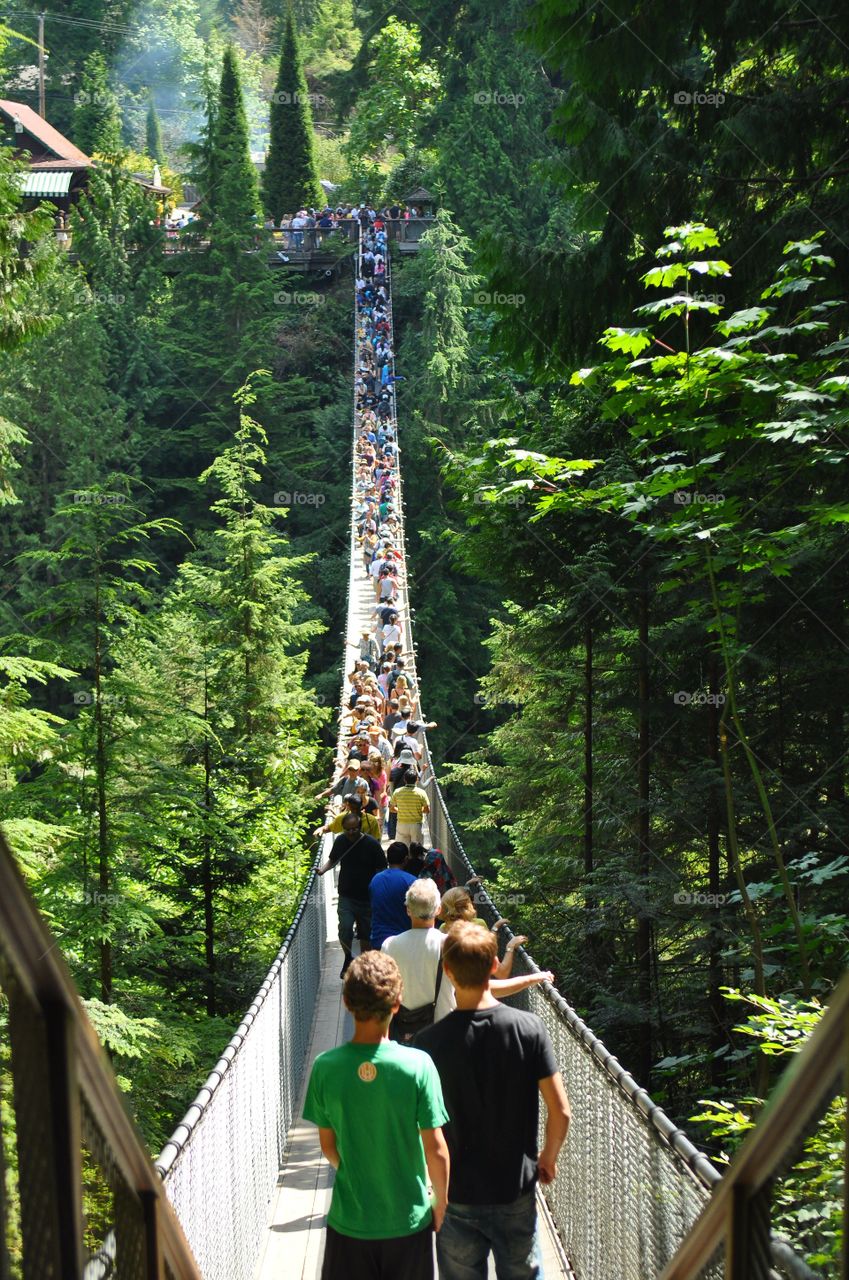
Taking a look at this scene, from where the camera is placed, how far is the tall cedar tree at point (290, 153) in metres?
55.1

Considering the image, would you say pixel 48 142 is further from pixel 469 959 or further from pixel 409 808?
pixel 469 959

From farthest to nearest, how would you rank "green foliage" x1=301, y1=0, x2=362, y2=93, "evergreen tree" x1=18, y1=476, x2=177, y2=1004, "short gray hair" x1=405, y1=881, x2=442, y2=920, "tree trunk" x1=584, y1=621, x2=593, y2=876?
1. "green foliage" x1=301, y1=0, x2=362, y2=93
2. "tree trunk" x1=584, y1=621, x2=593, y2=876
3. "evergreen tree" x1=18, y1=476, x2=177, y2=1004
4. "short gray hair" x1=405, y1=881, x2=442, y2=920

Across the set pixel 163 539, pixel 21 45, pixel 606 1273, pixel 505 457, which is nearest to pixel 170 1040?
pixel 505 457

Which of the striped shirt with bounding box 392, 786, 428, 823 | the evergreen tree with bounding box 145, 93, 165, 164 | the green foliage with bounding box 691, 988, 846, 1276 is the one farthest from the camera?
the evergreen tree with bounding box 145, 93, 165, 164

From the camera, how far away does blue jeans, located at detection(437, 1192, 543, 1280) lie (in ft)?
9.58

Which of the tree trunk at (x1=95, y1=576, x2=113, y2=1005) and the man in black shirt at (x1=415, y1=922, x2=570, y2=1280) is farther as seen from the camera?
the tree trunk at (x1=95, y1=576, x2=113, y2=1005)

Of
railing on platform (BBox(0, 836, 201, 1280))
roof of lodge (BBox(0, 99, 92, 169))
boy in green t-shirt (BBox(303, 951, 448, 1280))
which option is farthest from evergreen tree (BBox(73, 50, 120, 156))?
railing on platform (BBox(0, 836, 201, 1280))

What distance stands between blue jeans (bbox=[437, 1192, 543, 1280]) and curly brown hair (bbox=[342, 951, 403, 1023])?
508 mm

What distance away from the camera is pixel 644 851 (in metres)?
9.22

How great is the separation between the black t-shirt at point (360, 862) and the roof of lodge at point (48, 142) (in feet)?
148

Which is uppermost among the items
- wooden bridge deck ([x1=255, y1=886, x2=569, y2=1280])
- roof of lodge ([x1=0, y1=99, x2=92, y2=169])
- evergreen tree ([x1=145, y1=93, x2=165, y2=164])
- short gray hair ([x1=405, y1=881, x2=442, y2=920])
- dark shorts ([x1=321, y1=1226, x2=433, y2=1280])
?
evergreen tree ([x1=145, y1=93, x2=165, y2=164])

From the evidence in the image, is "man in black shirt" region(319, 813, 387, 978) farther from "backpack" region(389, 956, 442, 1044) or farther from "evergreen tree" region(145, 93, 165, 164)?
"evergreen tree" region(145, 93, 165, 164)

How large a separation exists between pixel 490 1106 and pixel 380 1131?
32 cm

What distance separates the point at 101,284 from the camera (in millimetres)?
42469
